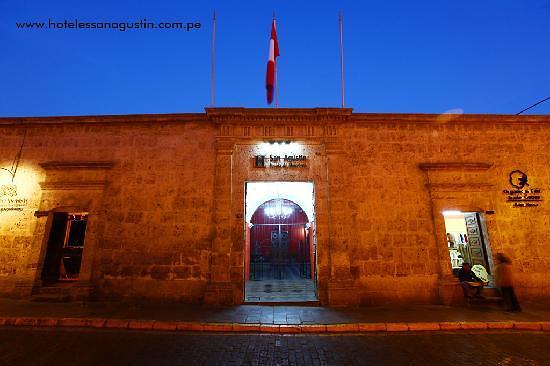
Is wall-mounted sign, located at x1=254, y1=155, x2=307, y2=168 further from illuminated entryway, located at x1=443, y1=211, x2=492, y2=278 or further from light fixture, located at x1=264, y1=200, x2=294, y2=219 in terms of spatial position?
light fixture, located at x1=264, y1=200, x2=294, y2=219

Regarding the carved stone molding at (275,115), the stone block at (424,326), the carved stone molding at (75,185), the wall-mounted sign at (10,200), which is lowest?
the stone block at (424,326)

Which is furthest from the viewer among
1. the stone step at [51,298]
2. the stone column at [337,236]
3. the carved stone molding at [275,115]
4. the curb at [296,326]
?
the carved stone molding at [275,115]

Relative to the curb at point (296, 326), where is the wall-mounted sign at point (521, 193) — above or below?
above

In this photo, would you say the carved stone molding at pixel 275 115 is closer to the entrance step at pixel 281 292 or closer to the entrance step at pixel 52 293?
the entrance step at pixel 281 292

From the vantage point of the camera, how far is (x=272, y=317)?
663 cm

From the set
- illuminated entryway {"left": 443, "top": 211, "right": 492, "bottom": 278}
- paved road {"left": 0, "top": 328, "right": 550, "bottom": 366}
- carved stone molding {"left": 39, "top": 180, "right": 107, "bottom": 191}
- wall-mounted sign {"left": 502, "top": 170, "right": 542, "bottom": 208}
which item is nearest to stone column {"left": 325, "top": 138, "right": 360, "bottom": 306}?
paved road {"left": 0, "top": 328, "right": 550, "bottom": 366}

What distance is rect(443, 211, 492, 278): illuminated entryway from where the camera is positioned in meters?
8.70

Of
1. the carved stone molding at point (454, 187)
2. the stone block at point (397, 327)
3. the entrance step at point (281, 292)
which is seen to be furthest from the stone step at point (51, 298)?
the carved stone molding at point (454, 187)

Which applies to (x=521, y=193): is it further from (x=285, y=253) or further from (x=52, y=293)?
(x=52, y=293)

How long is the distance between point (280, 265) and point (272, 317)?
9663 millimetres

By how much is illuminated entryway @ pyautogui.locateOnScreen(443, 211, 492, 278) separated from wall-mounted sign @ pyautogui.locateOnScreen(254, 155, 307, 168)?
504cm

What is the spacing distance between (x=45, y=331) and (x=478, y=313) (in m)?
10.4

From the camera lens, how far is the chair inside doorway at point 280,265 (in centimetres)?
920

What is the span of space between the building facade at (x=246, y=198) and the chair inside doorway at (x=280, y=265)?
134cm
